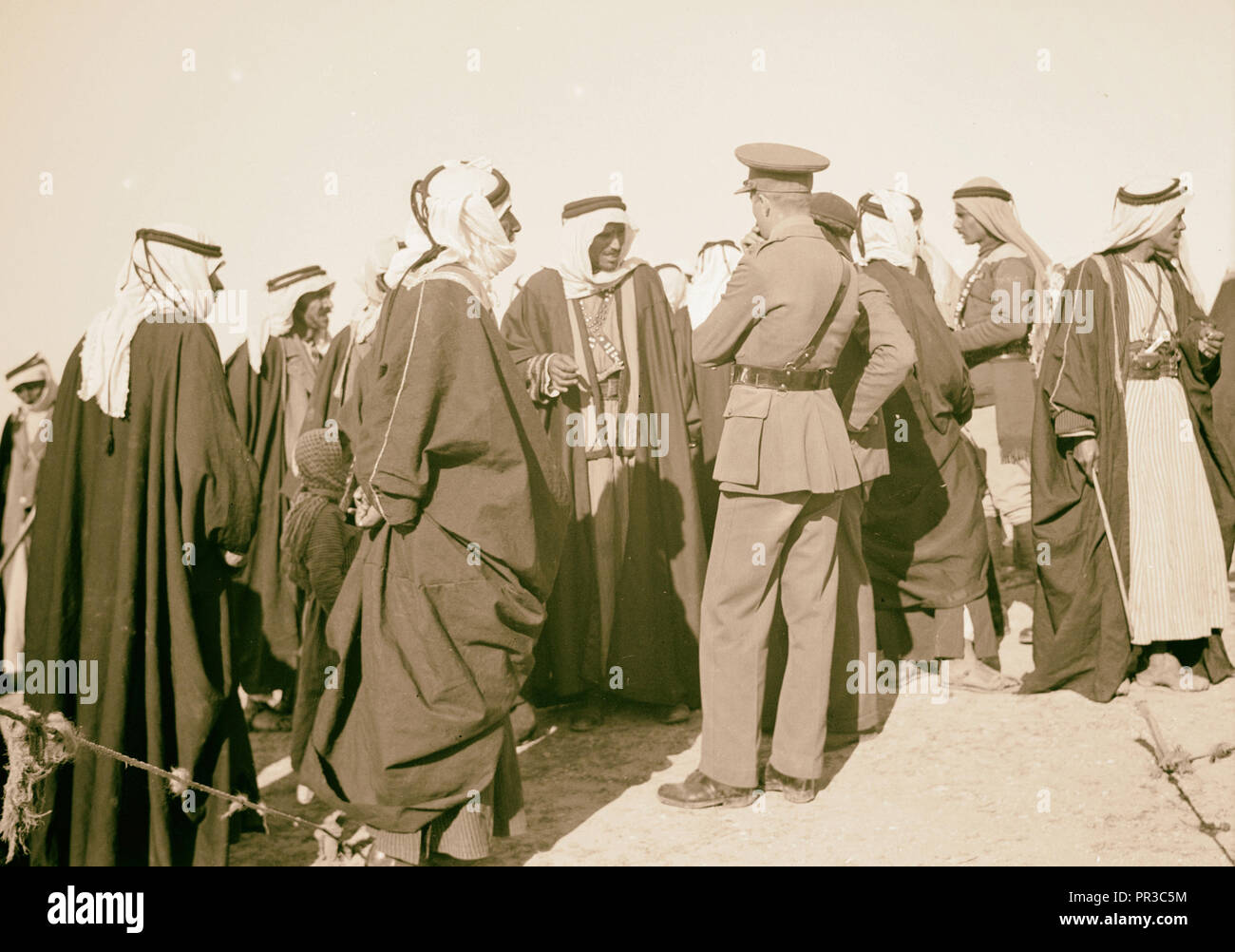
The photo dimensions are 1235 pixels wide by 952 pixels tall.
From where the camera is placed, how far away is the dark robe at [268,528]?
18.3 ft

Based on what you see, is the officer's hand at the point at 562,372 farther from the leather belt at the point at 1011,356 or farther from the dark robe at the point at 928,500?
the leather belt at the point at 1011,356

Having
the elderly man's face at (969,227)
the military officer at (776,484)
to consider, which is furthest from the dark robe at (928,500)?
the military officer at (776,484)

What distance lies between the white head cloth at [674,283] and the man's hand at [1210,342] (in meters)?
2.82

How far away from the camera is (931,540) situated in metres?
5.53

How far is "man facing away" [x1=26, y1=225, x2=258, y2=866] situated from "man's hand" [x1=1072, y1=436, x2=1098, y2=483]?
372cm

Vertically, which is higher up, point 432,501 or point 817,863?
point 432,501

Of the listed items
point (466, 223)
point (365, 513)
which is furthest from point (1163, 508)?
point (365, 513)

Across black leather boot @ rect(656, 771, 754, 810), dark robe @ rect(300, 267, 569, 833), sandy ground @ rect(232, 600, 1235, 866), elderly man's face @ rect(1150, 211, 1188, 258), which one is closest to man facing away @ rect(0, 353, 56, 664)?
sandy ground @ rect(232, 600, 1235, 866)

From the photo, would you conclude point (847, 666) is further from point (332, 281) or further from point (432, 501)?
point (332, 281)

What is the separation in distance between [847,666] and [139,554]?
2.82 metres

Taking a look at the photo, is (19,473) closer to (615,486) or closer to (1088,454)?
(615,486)

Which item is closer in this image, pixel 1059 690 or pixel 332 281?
pixel 1059 690

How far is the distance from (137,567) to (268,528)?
7.56ft
